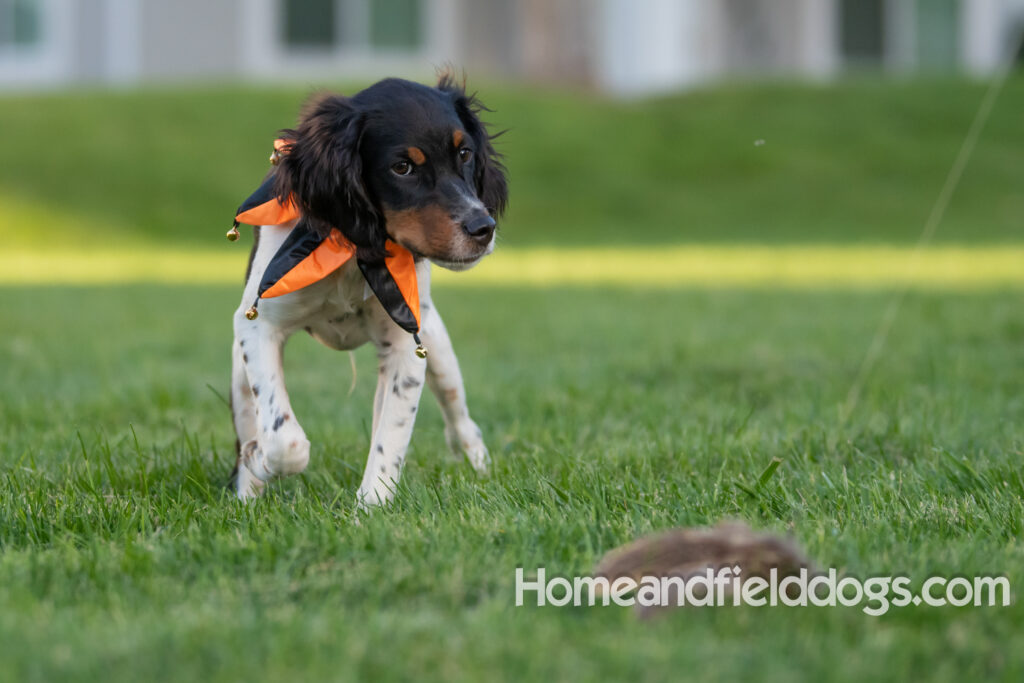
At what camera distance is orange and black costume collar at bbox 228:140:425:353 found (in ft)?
11.4

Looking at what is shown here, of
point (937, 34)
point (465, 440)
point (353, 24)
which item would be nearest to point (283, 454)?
point (465, 440)

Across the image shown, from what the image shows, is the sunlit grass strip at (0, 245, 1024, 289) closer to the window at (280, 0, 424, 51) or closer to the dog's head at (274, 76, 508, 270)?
the dog's head at (274, 76, 508, 270)

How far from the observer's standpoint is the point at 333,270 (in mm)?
3518

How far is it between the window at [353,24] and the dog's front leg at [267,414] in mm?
23007

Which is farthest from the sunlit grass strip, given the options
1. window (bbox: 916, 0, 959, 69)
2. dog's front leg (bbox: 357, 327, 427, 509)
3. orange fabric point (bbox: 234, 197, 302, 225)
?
window (bbox: 916, 0, 959, 69)

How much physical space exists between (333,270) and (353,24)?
77.1 feet

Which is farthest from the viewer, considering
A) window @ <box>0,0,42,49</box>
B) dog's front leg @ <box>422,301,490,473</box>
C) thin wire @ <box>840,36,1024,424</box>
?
window @ <box>0,0,42,49</box>

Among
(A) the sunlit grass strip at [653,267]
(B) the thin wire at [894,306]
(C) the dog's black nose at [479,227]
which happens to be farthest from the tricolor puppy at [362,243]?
(A) the sunlit grass strip at [653,267]

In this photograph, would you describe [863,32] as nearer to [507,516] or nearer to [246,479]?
[246,479]

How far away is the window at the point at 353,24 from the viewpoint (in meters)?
25.6

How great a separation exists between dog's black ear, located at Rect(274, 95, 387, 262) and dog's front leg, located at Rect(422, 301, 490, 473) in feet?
A: 1.68

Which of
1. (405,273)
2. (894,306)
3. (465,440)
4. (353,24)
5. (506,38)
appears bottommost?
(894,306)

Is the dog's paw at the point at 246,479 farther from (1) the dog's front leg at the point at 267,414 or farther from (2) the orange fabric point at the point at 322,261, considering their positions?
(2) the orange fabric point at the point at 322,261

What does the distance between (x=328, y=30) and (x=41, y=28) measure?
5712mm
